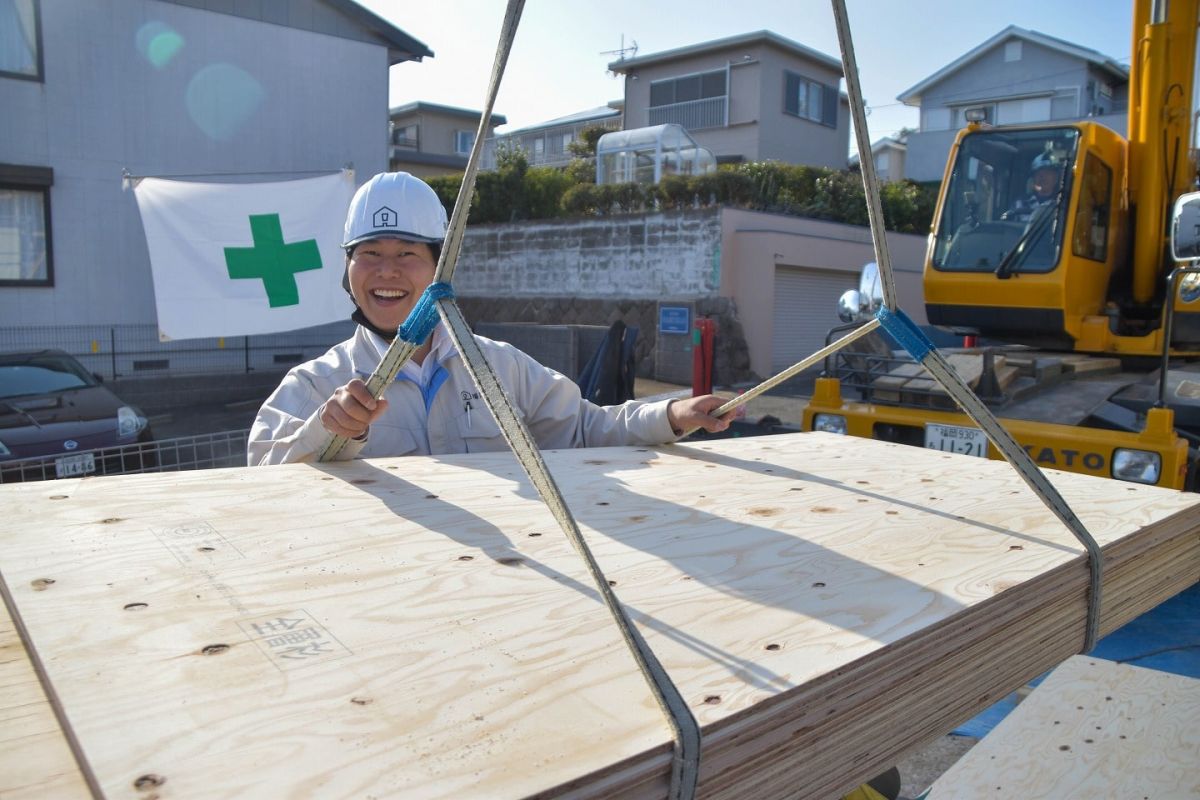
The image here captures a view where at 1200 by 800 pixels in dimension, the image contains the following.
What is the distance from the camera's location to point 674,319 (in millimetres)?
12859

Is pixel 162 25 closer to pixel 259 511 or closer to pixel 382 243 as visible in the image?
pixel 382 243

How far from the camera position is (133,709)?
88 cm

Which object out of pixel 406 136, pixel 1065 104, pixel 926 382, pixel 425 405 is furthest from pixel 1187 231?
pixel 406 136

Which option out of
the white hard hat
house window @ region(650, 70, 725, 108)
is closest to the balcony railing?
house window @ region(650, 70, 725, 108)

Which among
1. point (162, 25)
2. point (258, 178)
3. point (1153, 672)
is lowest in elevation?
point (1153, 672)

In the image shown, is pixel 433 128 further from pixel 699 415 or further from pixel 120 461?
pixel 699 415

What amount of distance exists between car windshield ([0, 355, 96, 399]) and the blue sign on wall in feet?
26.2

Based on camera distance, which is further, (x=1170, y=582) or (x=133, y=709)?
(x=1170, y=582)

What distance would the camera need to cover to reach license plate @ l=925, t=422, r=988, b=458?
4.29 meters

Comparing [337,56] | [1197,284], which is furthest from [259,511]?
[337,56]

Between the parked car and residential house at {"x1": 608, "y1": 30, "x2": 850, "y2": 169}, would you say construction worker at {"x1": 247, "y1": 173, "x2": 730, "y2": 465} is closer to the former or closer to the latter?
the parked car

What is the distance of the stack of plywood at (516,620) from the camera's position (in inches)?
33.5

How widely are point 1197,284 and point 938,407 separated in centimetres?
164

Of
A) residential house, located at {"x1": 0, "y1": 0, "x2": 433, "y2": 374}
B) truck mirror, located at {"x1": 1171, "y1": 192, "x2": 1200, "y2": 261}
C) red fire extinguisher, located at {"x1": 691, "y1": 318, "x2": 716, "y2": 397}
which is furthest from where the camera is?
residential house, located at {"x1": 0, "y1": 0, "x2": 433, "y2": 374}
